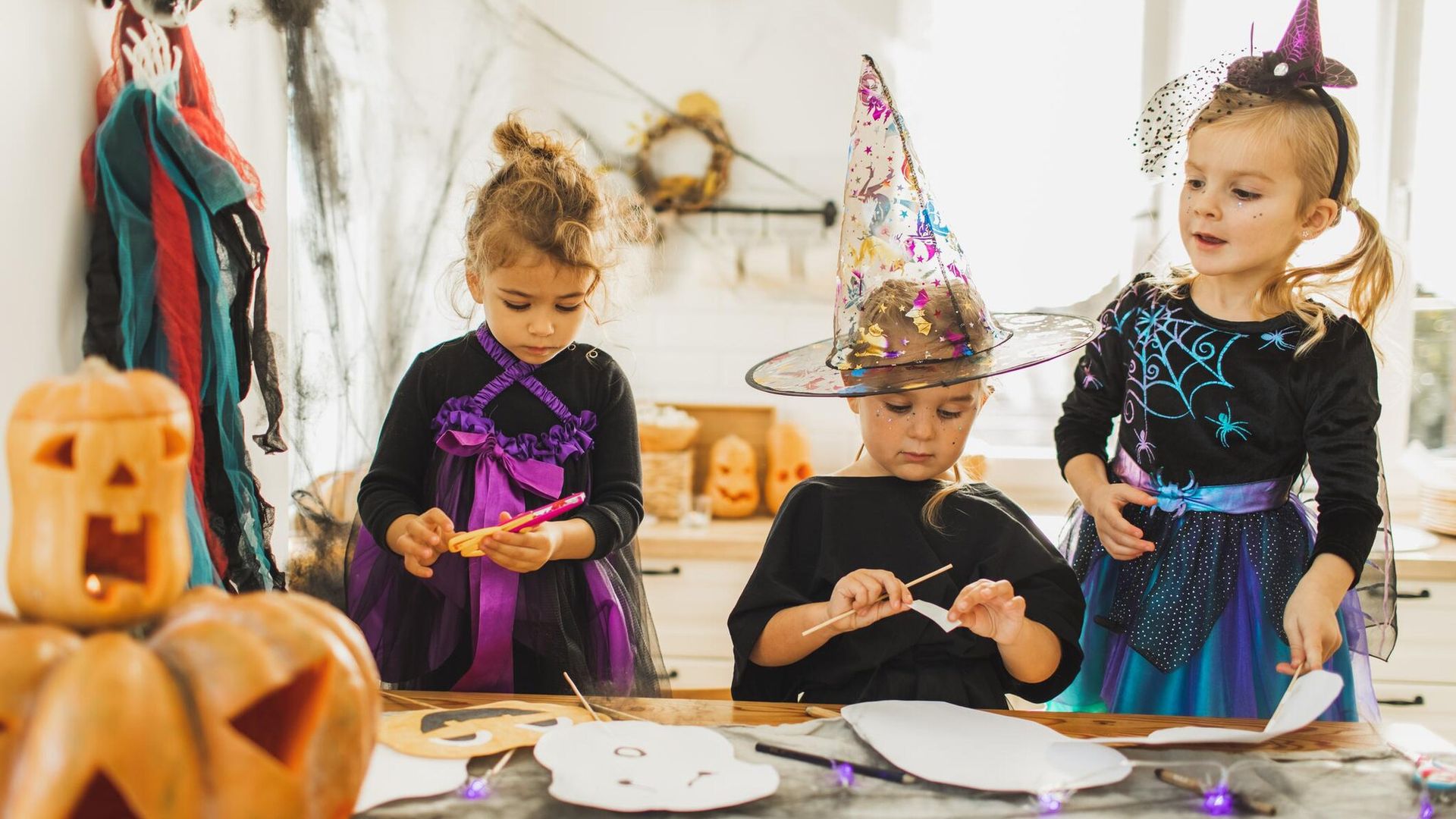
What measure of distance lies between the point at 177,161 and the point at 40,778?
25.7 inches

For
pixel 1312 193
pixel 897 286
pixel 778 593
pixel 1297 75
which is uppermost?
pixel 1297 75

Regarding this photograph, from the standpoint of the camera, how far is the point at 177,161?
1.00m

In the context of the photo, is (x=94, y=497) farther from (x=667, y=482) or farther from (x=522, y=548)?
(x=667, y=482)

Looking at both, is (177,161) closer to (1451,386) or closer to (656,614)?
(656,614)

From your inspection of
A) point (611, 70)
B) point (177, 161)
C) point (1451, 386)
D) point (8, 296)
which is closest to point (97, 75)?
point (177, 161)

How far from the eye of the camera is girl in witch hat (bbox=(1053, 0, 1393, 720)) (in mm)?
1206

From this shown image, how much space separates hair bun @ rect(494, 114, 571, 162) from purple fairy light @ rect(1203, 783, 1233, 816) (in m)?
0.95

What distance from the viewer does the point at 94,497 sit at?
55 centimetres

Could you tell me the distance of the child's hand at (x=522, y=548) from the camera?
112 centimetres

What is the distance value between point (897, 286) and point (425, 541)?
0.54 m

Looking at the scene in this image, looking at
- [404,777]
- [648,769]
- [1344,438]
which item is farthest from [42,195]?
[1344,438]

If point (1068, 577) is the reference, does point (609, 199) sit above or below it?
above

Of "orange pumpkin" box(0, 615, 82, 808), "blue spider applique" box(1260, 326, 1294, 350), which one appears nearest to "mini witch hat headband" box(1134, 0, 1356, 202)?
"blue spider applique" box(1260, 326, 1294, 350)

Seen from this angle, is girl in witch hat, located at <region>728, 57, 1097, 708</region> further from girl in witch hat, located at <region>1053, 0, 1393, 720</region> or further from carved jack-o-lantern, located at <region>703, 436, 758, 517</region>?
carved jack-o-lantern, located at <region>703, 436, 758, 517</region>
